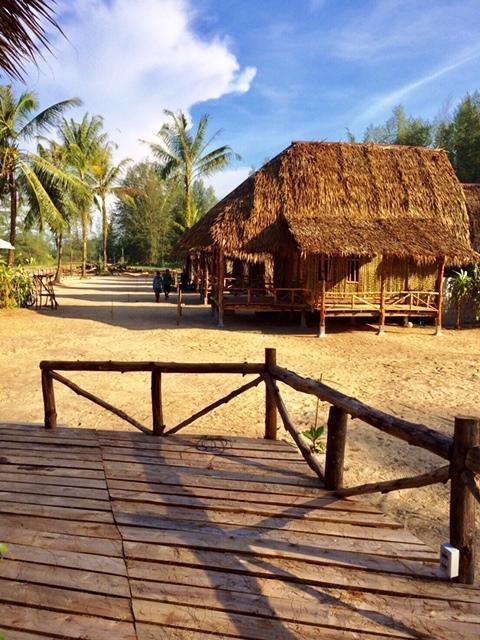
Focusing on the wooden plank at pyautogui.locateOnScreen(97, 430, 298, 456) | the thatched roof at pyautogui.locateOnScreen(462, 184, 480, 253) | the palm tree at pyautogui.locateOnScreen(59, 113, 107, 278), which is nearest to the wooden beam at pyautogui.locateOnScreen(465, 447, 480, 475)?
the wooden plank at pyautogui.locateOnScreen(97, 430, 298, 456)

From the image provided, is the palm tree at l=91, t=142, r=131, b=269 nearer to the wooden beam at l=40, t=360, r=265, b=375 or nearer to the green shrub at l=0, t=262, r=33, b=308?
the green shrub at l=0, t=262, r=33, b=308

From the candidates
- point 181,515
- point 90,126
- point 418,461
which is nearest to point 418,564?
point 181,515

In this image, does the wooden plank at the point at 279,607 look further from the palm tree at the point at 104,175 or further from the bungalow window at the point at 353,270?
the palm tree at the point at 104,175

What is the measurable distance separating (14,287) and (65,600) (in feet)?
57.7

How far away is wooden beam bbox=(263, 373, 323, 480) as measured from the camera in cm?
340

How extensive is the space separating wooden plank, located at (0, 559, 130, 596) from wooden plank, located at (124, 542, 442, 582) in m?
0.21

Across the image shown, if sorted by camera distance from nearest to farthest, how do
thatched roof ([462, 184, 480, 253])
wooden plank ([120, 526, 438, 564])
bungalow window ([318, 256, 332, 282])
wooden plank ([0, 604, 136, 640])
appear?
wooden plank ([0, 604, 136, 640]), wooden plank ([120, 526, 438, 564]), bungalow window ([318, 256, 332, 282]), thatched roof ([462, 184, 480, 253])

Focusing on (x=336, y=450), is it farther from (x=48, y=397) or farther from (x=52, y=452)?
(x=48, y=397)

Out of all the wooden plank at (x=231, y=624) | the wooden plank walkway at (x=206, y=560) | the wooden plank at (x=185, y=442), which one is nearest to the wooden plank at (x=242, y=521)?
the wooden plank walkway at (x=206, y=560)

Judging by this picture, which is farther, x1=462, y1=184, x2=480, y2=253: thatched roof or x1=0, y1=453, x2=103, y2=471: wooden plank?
x1=462, y1=184, x2=480, y2=253: thatched roof

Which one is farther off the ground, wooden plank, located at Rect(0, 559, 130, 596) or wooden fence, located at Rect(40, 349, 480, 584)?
wooden fence, located at Rect(40, 349, 480, 584)

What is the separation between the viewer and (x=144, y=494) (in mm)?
3137

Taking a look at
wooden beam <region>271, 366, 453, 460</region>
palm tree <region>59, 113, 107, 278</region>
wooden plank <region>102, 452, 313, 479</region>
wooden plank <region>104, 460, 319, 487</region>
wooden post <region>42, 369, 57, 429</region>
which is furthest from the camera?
palm tree <region>59, 113, 107, 278</region>

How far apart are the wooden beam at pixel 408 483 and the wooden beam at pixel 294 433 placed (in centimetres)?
29
